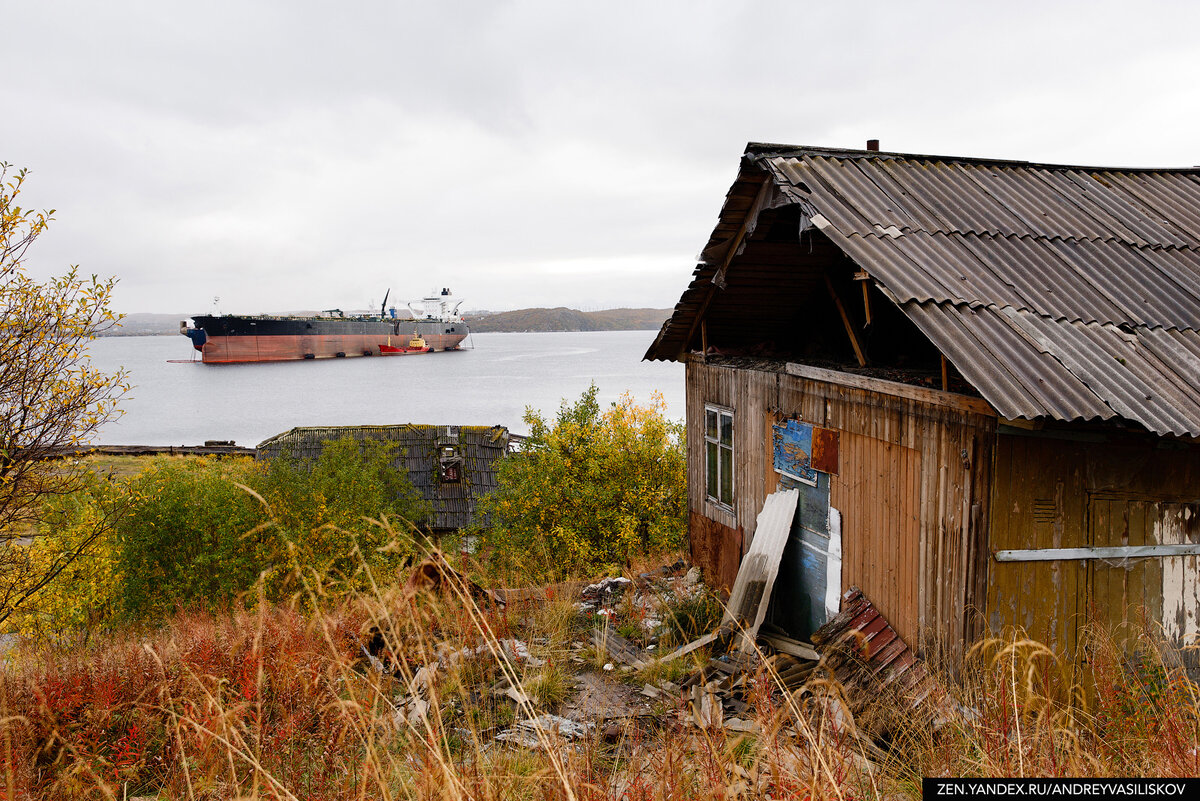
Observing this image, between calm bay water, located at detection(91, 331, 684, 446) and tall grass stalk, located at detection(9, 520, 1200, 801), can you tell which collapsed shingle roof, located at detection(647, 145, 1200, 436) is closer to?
tall grass stalk, located at detection(9, 520, 1200, 801)

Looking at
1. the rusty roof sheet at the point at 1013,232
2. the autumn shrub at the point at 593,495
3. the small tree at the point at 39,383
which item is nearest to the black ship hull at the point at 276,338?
the autumn shrub at the point at 593,495

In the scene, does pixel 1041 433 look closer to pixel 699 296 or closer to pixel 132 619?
pixel 699 296

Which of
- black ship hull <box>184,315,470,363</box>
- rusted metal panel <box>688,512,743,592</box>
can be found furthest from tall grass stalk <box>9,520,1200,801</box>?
black ship hull <box>184,315,470,363</box>

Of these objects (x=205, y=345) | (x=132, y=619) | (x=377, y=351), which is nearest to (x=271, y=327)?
(x=205, y=345)

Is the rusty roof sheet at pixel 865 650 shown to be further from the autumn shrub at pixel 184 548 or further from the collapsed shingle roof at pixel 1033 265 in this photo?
the autumn shrub at pixel 184 548

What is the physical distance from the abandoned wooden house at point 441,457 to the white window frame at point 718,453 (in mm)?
16224

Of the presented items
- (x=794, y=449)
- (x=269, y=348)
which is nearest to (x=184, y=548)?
(x=794, y=449)

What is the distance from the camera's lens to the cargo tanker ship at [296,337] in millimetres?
100062

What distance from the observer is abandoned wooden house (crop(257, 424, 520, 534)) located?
2494 cm

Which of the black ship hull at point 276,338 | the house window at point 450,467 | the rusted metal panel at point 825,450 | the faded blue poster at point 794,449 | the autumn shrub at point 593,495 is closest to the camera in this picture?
the rusted metal panel at point 825,450

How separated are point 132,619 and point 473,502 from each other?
1239 centimetres

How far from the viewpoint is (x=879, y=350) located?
7.74 m

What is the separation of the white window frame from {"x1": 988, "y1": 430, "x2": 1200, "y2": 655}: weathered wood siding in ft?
13.4

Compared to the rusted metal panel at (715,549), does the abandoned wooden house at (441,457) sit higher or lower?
lower
